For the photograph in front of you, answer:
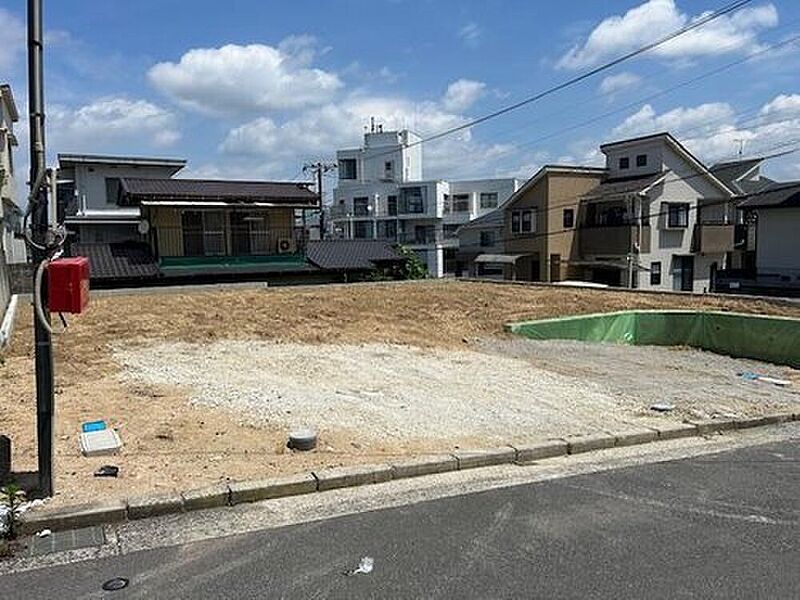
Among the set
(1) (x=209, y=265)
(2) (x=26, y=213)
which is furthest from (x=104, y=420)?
(1) (x=209, y=265)

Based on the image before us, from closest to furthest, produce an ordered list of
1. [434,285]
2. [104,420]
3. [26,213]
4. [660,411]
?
[26,213] → [104,420] → [660,411] → [434,285]

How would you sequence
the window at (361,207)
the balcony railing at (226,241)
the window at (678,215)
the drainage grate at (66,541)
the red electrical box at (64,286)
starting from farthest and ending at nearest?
the window at (361,207) < the window at (678,215) < the balcony railing at (226,241) < the red electrical box at (64,286) < the drainage grate at (66,541)

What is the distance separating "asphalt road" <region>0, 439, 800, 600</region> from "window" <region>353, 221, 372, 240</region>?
4991 centimetres

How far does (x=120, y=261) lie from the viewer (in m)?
24.4

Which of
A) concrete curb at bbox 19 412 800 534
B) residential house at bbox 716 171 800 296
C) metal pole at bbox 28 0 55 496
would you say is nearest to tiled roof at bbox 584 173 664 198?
residential house at bbox 716 171 800 296

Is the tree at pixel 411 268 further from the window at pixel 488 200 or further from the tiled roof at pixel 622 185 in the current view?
the window at pixel 488 200

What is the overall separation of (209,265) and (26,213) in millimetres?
21707

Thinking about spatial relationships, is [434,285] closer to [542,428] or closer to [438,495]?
[542,428]

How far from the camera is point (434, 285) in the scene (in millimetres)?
19578

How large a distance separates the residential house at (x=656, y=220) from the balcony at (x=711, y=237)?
47 millimetres

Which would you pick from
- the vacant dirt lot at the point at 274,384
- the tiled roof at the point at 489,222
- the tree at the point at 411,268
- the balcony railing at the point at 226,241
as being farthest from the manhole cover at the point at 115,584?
the tiled roof at the point at 489,222

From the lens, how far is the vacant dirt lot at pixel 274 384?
4930 millimetres

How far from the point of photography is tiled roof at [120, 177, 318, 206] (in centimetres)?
2461

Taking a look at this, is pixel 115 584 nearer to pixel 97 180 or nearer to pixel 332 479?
pixel 332 479
